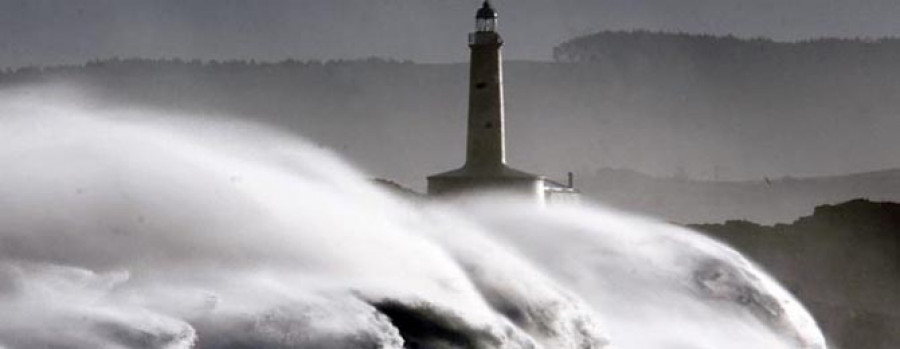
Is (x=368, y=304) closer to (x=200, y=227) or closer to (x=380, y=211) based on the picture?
(x=200, y=227)

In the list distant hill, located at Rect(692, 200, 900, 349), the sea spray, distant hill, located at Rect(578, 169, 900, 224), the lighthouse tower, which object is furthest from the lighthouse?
distant hill, located at Rect(578, 169, 900, 224)

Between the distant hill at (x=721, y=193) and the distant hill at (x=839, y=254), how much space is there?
219ft

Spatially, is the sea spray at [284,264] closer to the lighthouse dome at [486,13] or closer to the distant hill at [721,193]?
the lighthouse dome at [486,13]

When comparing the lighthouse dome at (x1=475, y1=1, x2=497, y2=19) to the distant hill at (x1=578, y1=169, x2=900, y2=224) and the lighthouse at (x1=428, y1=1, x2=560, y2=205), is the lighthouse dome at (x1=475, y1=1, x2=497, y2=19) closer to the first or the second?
the lighthouse at (x1=428, y1=1, x2=560, y2=205)

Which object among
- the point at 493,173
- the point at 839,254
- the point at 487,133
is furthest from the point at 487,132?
the point at 839,254

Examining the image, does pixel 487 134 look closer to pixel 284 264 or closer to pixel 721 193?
pixel 284 264

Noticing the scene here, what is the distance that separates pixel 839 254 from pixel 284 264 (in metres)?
49.1

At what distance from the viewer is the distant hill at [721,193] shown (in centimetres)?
14950

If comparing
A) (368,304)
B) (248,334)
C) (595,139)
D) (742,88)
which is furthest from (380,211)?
(742,88)

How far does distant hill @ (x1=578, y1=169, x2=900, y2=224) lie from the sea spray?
95.2 meters

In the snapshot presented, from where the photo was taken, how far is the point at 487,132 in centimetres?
6519

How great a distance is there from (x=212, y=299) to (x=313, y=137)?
118 metres

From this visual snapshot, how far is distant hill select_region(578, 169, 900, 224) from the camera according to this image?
14950 centimetres


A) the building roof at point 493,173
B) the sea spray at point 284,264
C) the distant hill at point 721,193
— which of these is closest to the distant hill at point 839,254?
the building roof at point 493,173
